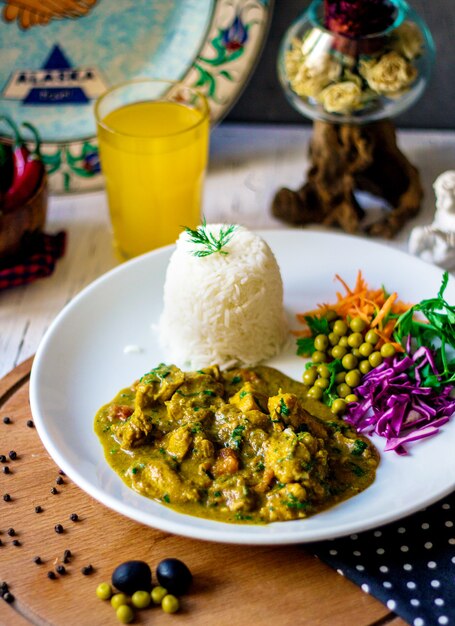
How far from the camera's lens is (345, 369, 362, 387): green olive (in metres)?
4.04

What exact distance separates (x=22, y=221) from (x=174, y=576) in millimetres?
2489

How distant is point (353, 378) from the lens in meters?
4.04

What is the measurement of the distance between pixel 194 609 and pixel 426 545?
99 cm

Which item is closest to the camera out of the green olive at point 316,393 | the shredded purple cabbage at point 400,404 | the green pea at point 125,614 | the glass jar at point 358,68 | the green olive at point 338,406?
the green pea at point 125,614

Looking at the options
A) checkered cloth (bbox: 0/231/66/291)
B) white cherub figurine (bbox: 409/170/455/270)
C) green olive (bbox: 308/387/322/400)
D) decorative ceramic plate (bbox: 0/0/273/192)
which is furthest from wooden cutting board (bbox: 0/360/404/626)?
decorative ceramic plate (bbox: 0/0/273/192)

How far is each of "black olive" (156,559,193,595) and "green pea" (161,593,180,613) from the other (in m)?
0.04

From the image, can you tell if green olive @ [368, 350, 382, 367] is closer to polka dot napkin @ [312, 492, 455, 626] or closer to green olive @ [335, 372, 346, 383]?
green olive @ [335, 372, 346, 383]

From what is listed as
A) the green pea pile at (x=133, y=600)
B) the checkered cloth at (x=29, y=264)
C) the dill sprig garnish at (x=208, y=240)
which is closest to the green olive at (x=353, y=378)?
the dill sprig garnish at (x=208, y=240)

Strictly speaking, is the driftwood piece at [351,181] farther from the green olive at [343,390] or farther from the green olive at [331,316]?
the green olive at [343,390]

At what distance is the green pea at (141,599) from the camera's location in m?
3.12

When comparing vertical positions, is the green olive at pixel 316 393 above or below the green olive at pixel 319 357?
below

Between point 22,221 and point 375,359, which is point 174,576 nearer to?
point 375,359

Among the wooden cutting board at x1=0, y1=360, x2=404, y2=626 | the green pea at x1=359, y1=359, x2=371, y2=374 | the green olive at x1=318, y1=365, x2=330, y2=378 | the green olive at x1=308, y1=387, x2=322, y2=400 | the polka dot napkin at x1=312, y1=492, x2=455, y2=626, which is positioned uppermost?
the green pea at x1=359, y1=359, x2=371, y2=374

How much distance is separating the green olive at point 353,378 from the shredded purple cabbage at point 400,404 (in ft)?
0.12
